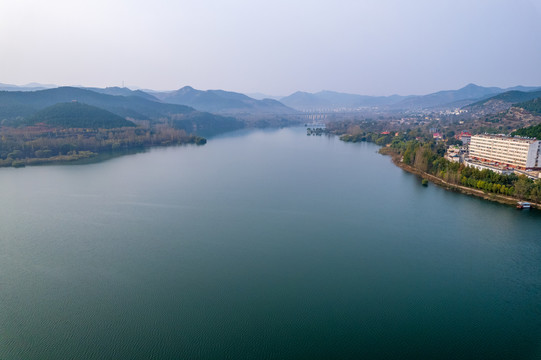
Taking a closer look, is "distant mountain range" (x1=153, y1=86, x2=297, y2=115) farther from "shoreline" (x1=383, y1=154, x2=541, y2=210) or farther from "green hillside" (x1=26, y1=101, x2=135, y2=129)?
"shoreline" (x1=383, y1=154, x2=541, y2=210)

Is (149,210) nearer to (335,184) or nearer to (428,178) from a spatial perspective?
(335,184)

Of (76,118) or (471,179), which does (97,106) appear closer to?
(76,118)

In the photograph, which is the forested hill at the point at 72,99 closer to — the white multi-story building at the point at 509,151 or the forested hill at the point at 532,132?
the white multi-story building at the point at 509,151

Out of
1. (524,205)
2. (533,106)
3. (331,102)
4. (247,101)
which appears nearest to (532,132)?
(524,205)

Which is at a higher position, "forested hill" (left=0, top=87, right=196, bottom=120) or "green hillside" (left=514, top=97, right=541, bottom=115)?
"green hillside" (left=514, top=97, right=541, bottom=115)

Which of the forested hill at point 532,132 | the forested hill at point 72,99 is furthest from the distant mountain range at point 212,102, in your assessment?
the forested hill at point 532,132

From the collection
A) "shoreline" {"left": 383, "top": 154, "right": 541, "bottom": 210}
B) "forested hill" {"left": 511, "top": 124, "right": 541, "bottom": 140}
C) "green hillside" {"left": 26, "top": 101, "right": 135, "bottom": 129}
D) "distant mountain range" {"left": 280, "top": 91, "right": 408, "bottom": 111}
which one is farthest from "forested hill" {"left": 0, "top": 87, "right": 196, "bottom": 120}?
"distant mountain range" {"left": 280, "top": 91, "right": 408, "bottom": 111}
